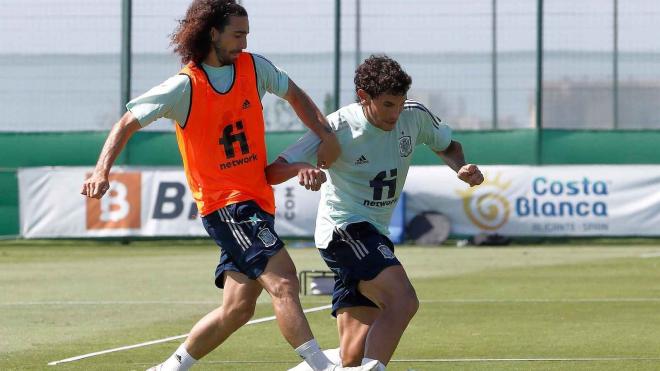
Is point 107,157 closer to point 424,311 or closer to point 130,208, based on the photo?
point 424,311

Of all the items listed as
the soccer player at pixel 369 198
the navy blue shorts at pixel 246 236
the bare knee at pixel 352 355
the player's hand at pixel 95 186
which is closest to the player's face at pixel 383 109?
the soccer player at pixel 369 198

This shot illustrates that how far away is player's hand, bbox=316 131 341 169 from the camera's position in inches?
313

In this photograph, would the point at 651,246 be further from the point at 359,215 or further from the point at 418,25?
the point at 359,215

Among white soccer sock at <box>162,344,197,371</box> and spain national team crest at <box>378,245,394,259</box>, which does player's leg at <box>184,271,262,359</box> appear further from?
spain national team crest at <box>378,245,394,259</box>

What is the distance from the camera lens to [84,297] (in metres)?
15.0

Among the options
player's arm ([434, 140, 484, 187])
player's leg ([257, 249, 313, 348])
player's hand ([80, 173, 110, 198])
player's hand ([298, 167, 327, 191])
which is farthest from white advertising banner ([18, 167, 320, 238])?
player's hand ([80, 173, 110, 198])

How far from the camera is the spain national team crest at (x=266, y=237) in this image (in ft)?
24.7

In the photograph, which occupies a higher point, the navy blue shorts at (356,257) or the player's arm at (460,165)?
the player's arm at (460,165)

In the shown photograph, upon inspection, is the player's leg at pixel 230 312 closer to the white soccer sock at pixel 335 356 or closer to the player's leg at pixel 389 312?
the player's leg at pixel 389 312

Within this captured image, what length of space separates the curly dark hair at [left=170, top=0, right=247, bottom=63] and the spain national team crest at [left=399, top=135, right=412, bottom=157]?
1135 mm

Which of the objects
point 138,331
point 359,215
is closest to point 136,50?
point 138,331

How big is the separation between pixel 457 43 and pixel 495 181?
3.44m

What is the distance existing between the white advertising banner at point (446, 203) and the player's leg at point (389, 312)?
16.1 m

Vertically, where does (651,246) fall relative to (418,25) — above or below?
below
